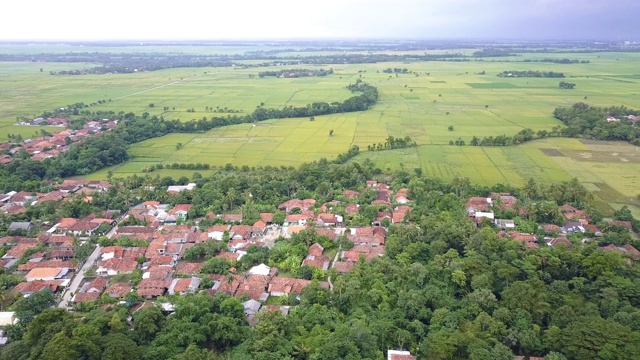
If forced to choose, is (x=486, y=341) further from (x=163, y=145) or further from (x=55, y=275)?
(x=163, y=145)

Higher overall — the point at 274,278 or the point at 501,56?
the point at 501,56

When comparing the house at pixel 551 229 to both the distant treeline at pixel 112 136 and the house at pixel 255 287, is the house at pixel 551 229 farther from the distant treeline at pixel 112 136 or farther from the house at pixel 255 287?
the distant treeline at pixel 112 136

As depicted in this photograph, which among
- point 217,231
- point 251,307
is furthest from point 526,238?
point 217,231

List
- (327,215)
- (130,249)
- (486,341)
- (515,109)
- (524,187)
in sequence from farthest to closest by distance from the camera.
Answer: (515,109) → (524,187) → (327,215) → (130,249) → (486,341)

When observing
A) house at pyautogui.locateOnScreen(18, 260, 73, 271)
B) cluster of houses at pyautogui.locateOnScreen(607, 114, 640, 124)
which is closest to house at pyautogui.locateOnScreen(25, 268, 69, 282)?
house at pyautogui.locateOnScreen(18, 260, 73, 271)

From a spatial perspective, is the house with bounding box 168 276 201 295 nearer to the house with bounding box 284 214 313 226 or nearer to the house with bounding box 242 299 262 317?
the house with bounding box 242 299 262 317

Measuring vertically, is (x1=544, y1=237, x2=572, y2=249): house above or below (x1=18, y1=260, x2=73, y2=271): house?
above

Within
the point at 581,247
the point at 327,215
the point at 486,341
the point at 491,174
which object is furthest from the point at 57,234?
the point at 491,174
